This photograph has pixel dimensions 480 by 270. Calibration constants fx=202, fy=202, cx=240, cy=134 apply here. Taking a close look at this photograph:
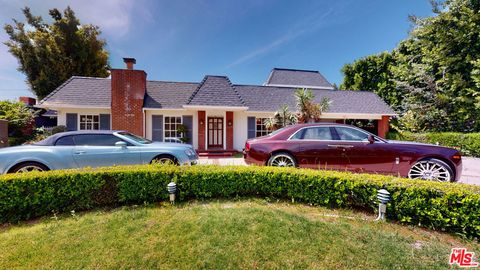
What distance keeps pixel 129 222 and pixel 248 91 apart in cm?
1283

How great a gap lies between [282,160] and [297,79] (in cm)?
2067

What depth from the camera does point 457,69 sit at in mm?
13852

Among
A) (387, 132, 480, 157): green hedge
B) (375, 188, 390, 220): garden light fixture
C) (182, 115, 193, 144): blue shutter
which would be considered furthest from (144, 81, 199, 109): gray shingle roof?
(387, 132, 480, 157): green hedge

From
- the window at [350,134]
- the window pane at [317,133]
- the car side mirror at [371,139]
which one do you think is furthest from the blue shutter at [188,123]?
the car side mirror at [371,139]

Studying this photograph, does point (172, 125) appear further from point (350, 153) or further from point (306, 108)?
point (350, 153)

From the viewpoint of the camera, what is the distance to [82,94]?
494 inches

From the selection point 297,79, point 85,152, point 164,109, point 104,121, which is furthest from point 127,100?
point 297,79

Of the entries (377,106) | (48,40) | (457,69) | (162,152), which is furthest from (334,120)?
(48,40)

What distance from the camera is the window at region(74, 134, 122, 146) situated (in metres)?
5.73

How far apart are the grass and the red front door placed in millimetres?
9058

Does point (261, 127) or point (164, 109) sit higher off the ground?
point (164, 109)

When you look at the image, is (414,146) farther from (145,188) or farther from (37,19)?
(37,19)

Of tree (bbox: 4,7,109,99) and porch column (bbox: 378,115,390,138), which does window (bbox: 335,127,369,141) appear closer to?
porch column (bbox: 378,115,390,138)

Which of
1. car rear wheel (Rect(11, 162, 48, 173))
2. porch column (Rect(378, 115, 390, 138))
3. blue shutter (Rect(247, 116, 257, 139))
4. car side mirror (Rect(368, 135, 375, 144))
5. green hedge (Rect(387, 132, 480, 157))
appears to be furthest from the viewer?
porch column (Rect(378, 115, 390, 138))
